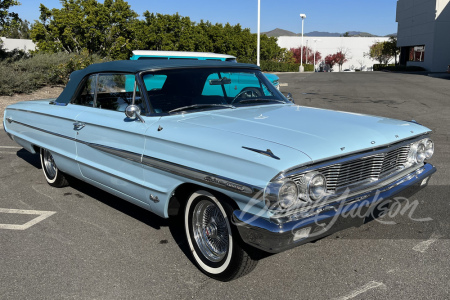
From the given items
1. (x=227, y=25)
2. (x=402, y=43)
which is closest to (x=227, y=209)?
(x=227, y=25)

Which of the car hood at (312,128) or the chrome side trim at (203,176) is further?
the car hood at (312,128)

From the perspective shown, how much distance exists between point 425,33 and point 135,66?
57.2 m

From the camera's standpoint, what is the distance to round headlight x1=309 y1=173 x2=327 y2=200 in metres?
2.85

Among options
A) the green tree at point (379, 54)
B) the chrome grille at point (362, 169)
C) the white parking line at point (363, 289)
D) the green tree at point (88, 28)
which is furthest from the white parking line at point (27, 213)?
the green tree at point (379, 54)

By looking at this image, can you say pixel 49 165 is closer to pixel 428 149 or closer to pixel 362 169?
pixel 362 169

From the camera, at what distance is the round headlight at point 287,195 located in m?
2.73

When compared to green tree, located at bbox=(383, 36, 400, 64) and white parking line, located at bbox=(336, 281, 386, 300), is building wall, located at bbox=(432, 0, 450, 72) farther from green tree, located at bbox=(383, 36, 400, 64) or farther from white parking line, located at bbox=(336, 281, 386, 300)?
white parking line, located at bbox=(336, 281, 386, 300)

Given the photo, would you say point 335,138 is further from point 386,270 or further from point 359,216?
point 386,270

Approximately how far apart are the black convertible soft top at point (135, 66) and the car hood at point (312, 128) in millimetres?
652

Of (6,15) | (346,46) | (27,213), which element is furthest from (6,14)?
(346,46)

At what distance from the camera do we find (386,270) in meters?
3.24

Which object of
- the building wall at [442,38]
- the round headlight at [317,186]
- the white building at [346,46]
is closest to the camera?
the round headlight at [317,186]

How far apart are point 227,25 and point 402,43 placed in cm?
3233

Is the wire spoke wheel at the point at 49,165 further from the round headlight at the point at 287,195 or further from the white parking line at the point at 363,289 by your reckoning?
the white parking line at the point at 363,289
